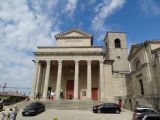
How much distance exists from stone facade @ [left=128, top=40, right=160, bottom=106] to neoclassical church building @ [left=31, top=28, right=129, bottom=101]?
15.4 ft

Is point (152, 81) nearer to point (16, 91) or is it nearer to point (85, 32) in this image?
point (85, 32)

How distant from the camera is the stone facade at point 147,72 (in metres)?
24.5

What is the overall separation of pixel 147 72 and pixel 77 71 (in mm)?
12212

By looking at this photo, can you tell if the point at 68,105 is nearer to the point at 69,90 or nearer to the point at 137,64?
the point at 69,90

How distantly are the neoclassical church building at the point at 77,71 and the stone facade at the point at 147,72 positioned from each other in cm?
469

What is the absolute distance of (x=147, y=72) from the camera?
88.3 ft

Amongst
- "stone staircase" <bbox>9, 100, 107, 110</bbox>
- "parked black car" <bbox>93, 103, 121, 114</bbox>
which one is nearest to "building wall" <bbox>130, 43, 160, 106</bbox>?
"parked black car" <bbox>93, 103, 121, 114</bbox>

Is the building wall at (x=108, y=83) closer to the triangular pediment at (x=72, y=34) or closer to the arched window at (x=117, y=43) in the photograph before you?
the triangular pediment at (x=72, y=34)

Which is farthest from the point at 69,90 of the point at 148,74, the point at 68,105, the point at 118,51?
the point at 148,74

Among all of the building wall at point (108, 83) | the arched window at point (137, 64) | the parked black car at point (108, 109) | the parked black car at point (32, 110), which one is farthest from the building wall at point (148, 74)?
the parked black car at point (32, 110)

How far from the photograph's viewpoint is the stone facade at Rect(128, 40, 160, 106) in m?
24.5

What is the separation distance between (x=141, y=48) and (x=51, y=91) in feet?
64.0

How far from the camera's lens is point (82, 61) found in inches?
1310

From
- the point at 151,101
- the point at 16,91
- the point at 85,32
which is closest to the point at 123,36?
the point at 85,32
